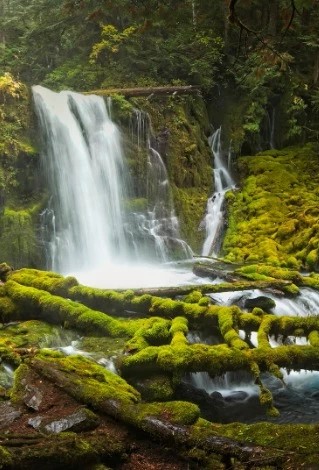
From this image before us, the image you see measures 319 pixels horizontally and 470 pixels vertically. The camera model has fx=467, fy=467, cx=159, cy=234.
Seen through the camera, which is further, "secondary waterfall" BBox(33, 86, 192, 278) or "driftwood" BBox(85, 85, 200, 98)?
"driftwood" BBox(85, 85, 200, 98)

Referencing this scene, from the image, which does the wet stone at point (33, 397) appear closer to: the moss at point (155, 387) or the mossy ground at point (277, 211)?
the moss at point (155, 387)

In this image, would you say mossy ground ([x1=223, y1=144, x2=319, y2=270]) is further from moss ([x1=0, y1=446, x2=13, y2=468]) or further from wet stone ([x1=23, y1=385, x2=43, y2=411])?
moss ([x1=0, y1=446, x2=13, y2=468])

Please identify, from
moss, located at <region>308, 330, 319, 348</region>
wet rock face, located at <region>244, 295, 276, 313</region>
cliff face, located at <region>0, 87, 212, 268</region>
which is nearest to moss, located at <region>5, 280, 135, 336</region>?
wet rock face, located at <region>244, 295, 276, 313</region>

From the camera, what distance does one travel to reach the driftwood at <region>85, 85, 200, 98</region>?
15.9m

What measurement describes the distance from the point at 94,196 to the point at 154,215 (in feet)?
6.33

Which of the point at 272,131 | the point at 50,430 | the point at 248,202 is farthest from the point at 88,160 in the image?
the point at 50,430

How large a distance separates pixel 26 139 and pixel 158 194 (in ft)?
14.3

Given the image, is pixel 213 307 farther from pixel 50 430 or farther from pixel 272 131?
pixel 272 131

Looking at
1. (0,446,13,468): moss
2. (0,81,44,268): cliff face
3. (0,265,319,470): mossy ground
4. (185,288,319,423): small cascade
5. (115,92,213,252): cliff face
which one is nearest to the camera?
(0,446,13,468): moss

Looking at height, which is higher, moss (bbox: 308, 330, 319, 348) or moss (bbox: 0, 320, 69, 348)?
moss (bbox: 0, 320, 69, 348)

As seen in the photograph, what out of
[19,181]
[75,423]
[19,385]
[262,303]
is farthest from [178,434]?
[19,181]

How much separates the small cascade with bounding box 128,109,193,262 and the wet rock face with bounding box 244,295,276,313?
5.79 meters

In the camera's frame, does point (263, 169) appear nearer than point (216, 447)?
No

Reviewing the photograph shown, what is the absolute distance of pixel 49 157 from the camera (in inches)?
532
